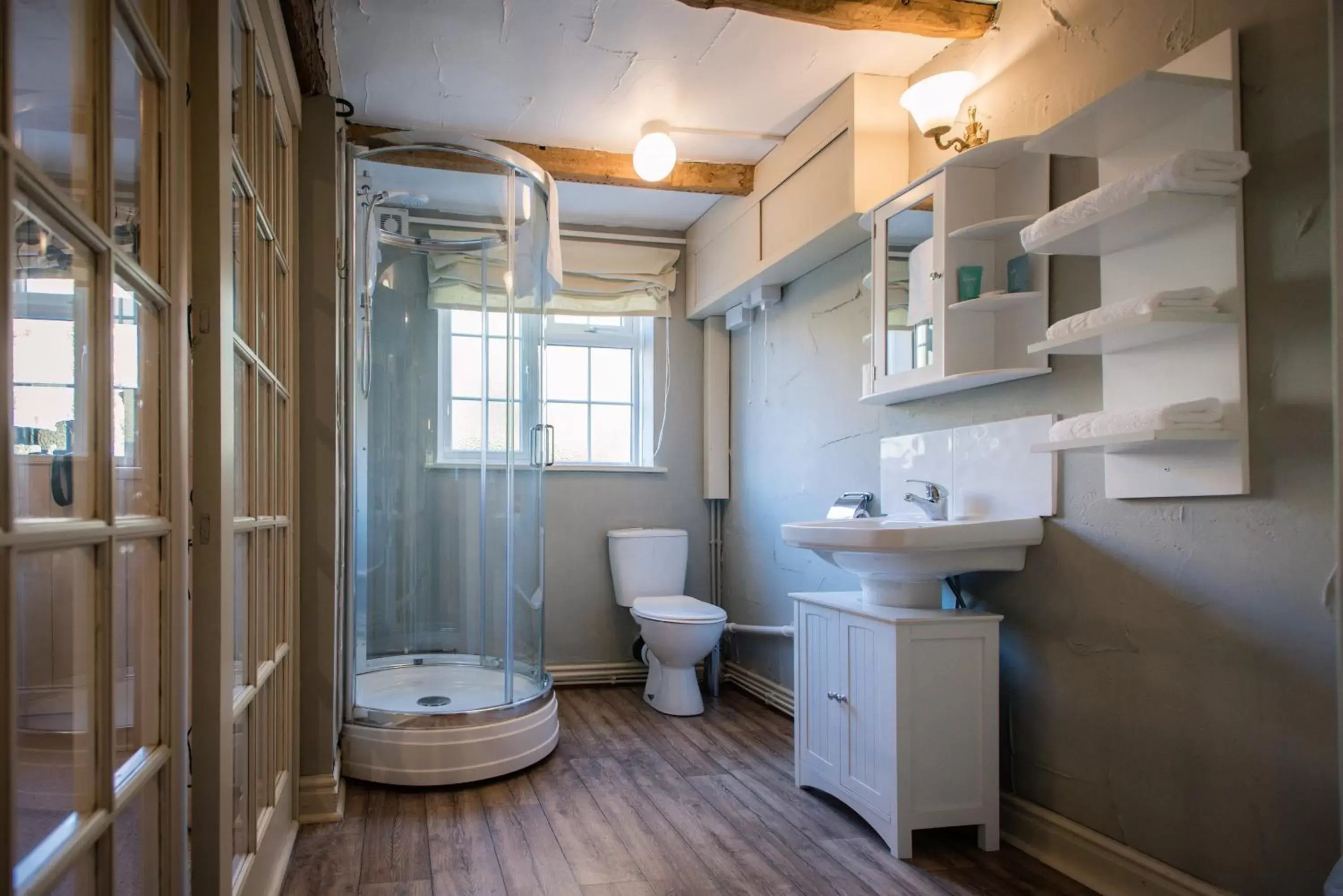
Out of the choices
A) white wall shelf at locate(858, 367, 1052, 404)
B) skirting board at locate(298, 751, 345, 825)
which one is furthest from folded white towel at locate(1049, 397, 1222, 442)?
skirting board at locate(298, 751, 345, 825)

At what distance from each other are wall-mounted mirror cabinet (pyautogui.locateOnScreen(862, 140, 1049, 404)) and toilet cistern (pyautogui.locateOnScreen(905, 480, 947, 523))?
29 cm

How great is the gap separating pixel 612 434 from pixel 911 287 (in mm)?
2116

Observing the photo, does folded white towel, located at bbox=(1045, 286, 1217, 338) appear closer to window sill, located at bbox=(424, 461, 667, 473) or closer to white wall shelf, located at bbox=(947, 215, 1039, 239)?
white wall shelf, located at bbox=(947, 215, 1039, 239)

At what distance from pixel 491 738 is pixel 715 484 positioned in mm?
1894

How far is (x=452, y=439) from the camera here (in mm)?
3078

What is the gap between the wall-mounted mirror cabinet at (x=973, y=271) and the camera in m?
2.20

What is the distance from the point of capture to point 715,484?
4.29 m

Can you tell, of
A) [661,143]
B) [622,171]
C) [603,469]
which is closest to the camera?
[661,143]

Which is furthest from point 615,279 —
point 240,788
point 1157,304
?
point 240,788

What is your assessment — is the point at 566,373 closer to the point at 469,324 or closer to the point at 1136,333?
the point at 469,324

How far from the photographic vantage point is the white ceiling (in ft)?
8.09

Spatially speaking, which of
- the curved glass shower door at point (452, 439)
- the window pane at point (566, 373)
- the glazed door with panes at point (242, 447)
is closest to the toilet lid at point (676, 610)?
the curved glass shower door at point (452, 439)

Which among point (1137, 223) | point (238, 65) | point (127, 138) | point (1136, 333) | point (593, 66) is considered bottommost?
point (1136, 333)

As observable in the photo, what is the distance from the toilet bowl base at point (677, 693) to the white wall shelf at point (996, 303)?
1.93m
